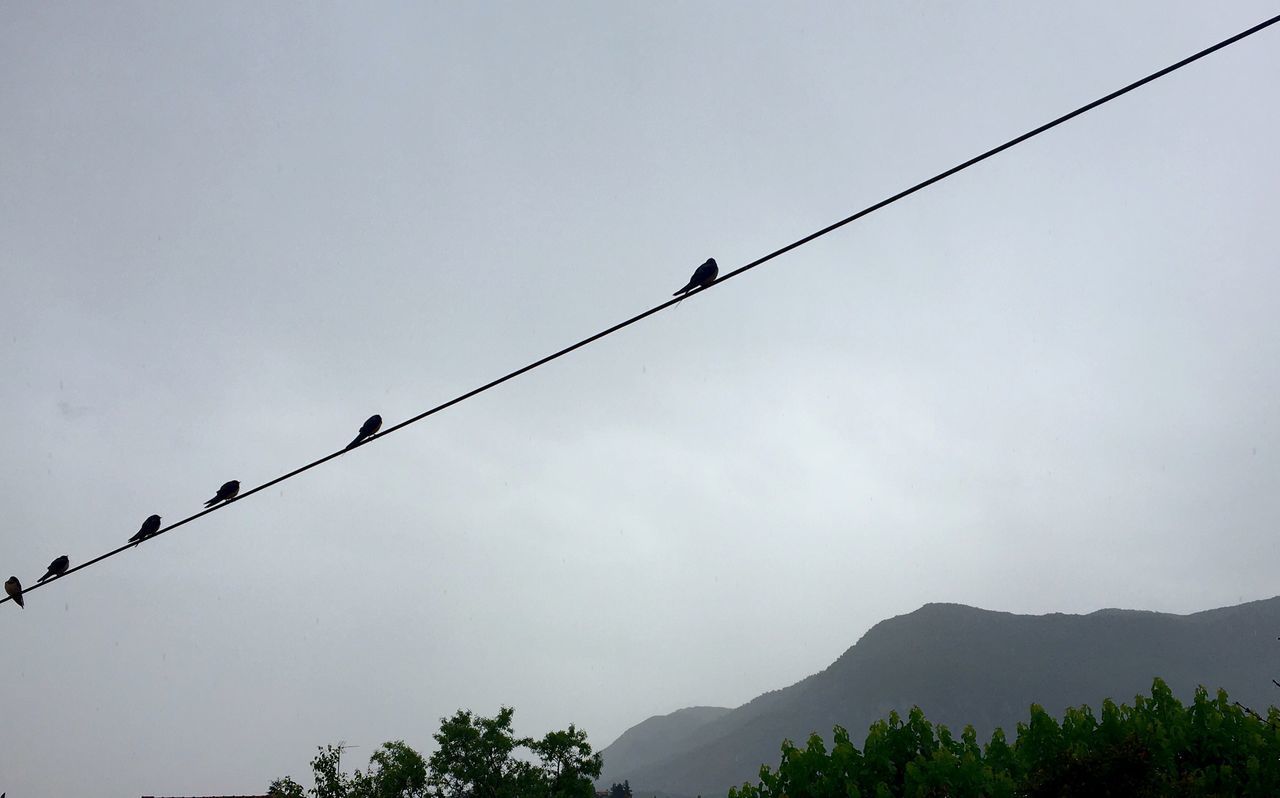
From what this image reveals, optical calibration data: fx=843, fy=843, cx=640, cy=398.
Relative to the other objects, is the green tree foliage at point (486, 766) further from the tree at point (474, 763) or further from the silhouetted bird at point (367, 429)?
the silhouetted bird at point (367, 429)

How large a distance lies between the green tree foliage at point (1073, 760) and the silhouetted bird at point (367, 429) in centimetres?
918

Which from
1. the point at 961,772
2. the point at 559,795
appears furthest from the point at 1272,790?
the point at 559,795

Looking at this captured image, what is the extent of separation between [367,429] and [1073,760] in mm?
12404

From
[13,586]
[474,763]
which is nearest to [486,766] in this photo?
[474,763]

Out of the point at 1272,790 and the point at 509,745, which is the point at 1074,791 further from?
the point at 509,745

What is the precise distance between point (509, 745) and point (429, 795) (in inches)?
209

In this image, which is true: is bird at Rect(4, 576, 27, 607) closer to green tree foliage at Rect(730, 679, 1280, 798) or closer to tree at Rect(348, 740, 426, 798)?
green tree foliage at Rect(730, 679, 1280, 798)

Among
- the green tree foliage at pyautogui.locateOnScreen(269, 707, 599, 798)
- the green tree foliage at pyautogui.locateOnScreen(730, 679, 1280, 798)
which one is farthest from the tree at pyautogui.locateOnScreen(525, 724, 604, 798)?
the green tree foliage at pyautogui.locateOnScreen(730, 679, 1280, 798)

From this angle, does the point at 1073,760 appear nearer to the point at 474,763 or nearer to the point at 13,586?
the point at 13,586

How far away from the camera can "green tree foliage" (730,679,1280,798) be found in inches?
518

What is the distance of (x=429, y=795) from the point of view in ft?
164

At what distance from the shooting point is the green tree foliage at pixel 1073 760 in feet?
43.2

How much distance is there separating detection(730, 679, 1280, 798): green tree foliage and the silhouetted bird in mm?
9178

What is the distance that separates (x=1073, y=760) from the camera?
13.8 metres
